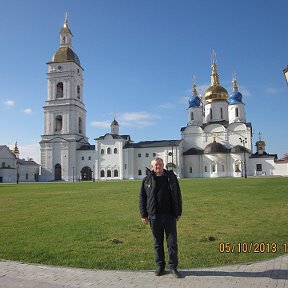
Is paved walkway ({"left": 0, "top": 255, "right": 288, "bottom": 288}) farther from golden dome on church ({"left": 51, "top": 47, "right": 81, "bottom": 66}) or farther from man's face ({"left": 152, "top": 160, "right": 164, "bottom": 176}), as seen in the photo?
golden dome on church ({"left": 51, "top": 47, "right": 81, "bottom": 66})

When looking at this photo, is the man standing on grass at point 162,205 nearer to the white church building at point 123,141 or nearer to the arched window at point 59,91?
the white church building at point 123,141

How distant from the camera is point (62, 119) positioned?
7838cm

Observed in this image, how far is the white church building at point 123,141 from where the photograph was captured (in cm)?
7319

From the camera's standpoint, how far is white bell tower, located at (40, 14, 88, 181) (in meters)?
76.9

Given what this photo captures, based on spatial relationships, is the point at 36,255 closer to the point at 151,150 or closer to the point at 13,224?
the point at 13,224

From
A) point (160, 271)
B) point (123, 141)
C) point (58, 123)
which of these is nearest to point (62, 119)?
point (58, 123)

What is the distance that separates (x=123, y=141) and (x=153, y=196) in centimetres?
7047

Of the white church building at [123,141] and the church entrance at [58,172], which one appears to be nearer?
the white church building at [123,141]

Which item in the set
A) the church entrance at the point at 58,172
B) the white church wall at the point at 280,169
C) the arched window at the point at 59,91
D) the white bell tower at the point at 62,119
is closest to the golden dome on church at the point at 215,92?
the white church wall at the point at 280,169

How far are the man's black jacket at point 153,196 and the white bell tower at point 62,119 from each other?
71367mm

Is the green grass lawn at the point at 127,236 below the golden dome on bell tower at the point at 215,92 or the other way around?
below

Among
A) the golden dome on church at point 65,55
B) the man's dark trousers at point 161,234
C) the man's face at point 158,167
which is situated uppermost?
the golden dome on church at point 65,55

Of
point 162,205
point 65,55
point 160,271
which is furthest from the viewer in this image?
point 65,55

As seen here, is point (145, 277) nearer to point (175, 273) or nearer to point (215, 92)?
point (175, 273)
